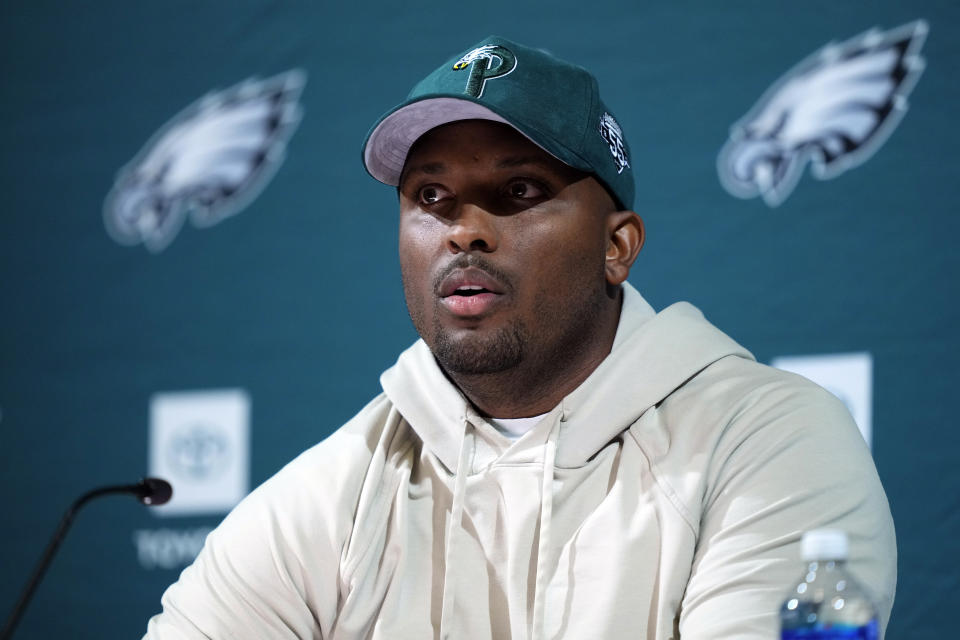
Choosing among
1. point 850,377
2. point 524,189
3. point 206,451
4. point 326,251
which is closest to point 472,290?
point 524,189

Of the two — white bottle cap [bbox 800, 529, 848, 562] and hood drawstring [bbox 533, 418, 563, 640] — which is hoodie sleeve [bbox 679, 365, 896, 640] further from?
white bottle cap [bbox 800, 529, 848, 562]

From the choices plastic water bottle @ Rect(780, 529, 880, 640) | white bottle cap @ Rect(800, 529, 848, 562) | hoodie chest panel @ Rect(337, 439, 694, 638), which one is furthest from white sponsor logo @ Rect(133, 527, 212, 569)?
white bottle cap @ Rect(800, 529, 848, 562)

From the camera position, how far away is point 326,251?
→ 7.80 ft

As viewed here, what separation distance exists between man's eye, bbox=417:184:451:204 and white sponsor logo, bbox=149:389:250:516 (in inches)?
44.4

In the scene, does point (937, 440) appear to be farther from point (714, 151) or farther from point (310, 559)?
point (310, 559)

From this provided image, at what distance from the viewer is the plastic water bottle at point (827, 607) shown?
916mm

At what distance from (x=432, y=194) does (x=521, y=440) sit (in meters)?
0.32

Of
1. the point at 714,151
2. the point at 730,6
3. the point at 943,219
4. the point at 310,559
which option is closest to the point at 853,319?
the point at 943,219

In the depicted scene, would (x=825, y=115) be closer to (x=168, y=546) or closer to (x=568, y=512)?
(x=568, y=512)

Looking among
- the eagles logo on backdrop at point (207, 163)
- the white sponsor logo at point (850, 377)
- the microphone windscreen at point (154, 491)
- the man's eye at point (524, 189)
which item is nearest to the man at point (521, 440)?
the man's eye at point (524, 189)

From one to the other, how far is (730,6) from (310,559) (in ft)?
4.42

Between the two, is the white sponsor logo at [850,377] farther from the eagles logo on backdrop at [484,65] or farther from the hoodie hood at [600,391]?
the eagles logo on backdrop at [484,65]

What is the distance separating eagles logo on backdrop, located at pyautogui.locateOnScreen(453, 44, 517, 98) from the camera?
51.5 inches

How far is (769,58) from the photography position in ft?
6.79
